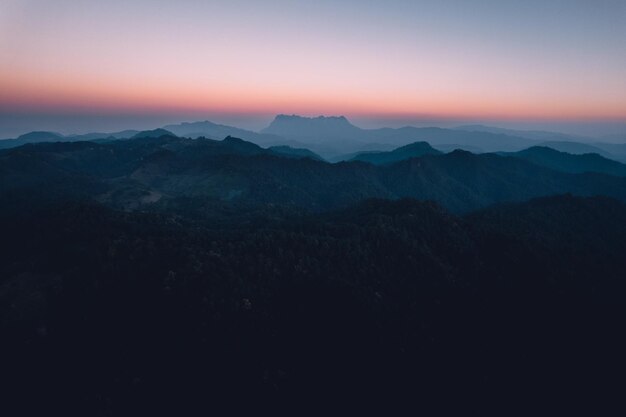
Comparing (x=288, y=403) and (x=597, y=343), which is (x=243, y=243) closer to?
(x=288, y=403)

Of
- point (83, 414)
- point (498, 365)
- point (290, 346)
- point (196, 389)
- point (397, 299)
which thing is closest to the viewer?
point (83, 414)

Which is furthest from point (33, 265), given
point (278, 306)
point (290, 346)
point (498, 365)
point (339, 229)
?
point (498, 365)

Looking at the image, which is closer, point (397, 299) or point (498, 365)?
point (498, 365)

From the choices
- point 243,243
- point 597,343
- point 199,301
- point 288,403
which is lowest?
point 597,343

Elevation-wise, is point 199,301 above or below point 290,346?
above

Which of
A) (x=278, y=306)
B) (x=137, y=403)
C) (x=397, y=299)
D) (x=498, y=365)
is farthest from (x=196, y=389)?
(x=498, y=365)

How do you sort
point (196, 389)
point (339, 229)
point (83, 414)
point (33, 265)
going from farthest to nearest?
1. point (339, 229)
2. point (33, 265)
3. point (196, 389)
4. point (83, 414)
